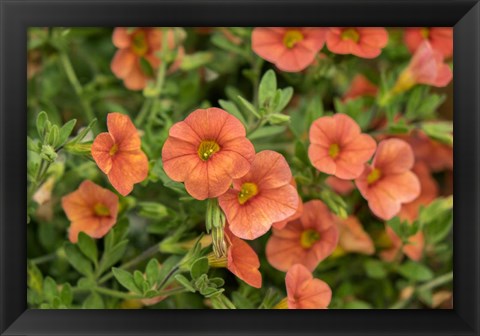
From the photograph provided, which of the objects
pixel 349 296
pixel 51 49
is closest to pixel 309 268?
pixel 349 296

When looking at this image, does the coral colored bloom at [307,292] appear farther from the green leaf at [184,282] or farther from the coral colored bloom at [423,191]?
the coral colored bloom at [423,191]

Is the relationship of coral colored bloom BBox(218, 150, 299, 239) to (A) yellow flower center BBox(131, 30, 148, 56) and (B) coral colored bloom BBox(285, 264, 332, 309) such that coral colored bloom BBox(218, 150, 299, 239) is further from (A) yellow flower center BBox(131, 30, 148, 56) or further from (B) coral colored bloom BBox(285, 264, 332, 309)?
(A) yellow flower center BBox(131, 30, 148, 56)

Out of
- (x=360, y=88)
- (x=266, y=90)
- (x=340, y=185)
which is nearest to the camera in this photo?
(x=266, y=90)

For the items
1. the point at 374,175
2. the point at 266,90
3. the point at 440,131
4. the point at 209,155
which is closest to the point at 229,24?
the point at 266,90

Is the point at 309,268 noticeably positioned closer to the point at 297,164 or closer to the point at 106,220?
the point at 297,164

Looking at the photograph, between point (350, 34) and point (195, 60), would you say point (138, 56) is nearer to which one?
point (195, 60)

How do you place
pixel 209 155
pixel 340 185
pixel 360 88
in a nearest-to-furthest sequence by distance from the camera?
1. pixel 209 155
2. pixel 340 185
3. pixel 360 88

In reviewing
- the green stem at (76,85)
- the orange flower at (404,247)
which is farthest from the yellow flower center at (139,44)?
the orange flower at (404,247)
